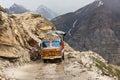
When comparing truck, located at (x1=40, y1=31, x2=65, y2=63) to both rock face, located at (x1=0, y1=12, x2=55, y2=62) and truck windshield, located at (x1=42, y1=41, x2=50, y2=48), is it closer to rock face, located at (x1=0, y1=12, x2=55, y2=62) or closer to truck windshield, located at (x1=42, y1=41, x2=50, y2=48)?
truck windshield, located at (x1=42, y1=41, x2=50, y2=48)

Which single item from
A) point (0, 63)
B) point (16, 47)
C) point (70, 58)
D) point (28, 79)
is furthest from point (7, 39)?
point (28, 79)

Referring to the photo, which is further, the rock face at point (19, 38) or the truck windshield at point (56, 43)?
the truck windshield at point (56, 43)

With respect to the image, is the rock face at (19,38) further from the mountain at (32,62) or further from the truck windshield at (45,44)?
the truck windshield at (45,44)

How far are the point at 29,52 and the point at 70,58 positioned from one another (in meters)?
5.52

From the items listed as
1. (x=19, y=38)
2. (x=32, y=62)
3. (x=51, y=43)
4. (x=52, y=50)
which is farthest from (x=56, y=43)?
(x=19, y=38)

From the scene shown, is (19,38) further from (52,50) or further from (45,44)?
(52,50)

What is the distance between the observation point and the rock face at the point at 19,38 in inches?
1688

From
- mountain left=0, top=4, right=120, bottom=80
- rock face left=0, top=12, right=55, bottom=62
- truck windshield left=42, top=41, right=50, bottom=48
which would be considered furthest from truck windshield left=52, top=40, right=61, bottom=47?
rock face left=0, top=12, right=55, bottom=62

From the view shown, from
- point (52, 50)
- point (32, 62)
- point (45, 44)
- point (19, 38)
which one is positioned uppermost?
point (19, 38)

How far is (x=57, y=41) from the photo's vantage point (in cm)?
4962

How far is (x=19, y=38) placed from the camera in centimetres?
4891

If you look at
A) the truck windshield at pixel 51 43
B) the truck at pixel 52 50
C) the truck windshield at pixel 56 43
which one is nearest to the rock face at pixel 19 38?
the truck at pixel 52 50

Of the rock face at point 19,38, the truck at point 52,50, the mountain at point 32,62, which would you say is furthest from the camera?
the truck at point 52,50

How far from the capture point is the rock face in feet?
141
